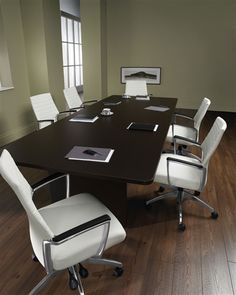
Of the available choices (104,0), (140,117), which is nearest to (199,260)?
(140,117)

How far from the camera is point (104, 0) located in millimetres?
5762

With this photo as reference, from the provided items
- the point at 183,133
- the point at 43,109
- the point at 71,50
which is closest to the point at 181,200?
the point at 183,133

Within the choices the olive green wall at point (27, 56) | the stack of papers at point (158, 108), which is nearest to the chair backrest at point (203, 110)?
the stack of papers at point (158, 108)

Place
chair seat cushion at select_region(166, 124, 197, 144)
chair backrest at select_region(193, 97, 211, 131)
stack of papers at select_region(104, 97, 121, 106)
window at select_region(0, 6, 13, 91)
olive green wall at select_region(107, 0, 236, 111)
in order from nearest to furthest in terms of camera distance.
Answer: chair backrest at select_region(193, 97, 211, 131)
chair seat cushion at select_region(166, 124, 197, 144)
stack of papers at select_region(104, 97, 121, 106)
window at select_region(0, 6, 13, 91)
olive green wall at select_region(107, 0, 236, 111)

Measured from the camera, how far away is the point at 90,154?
68.1 inches

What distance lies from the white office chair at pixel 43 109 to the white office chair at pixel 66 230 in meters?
1.80

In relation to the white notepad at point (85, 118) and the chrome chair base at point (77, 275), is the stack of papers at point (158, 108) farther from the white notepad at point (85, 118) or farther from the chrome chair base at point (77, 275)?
the chrome chair base at point (77, 275)

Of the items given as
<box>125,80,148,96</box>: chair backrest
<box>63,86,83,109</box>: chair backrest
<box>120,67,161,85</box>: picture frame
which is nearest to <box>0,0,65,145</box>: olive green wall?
<box>63,86,83,109</box>: chair backrest

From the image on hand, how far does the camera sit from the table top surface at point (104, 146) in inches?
59.7

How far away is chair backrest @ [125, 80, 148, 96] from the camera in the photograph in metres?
4.49

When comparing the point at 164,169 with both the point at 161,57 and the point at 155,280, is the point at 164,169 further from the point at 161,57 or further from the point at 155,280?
the point at 161,57

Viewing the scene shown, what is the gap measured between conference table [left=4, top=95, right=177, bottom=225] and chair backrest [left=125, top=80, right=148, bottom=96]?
1703 mm

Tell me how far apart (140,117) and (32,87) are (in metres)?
2.64

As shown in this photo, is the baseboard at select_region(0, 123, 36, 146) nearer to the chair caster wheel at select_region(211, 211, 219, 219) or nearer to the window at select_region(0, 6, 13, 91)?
the window at select_region(0, 6, 13, 91)
